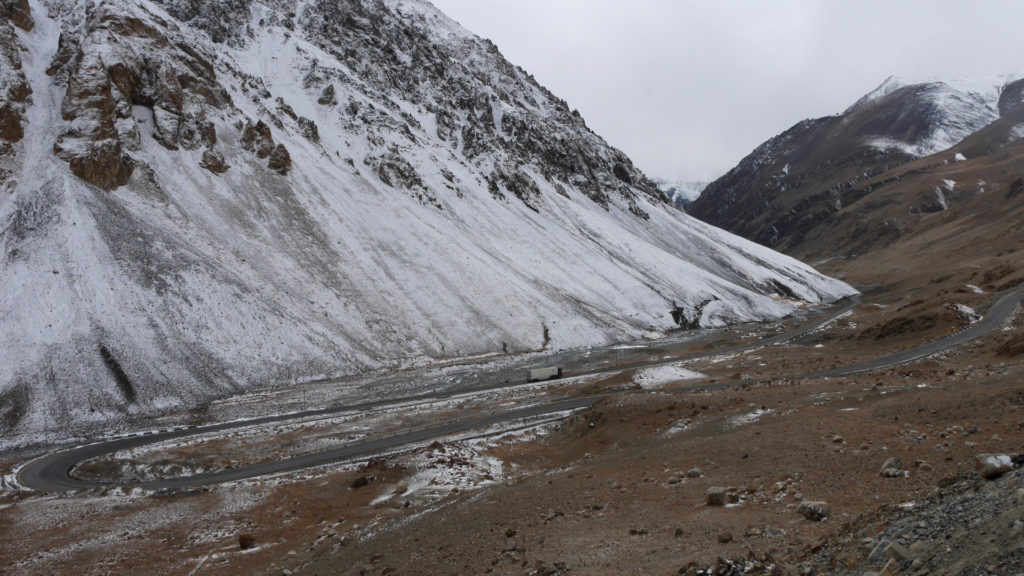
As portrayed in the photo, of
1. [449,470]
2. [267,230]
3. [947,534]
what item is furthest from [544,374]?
[947,534]

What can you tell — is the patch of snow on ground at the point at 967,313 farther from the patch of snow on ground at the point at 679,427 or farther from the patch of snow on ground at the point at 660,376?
the patch of snow on ground at the point at 679,427

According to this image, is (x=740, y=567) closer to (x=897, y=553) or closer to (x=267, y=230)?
(x=897, y=553)

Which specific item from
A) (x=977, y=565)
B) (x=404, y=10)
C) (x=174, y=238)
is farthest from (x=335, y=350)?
(x=404, y=10)

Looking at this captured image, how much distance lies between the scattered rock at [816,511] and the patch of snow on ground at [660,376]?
32.0 m

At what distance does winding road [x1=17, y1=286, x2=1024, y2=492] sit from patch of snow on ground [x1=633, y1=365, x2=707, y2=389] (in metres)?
1.85

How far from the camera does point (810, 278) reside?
132m

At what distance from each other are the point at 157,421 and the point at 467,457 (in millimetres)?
32114

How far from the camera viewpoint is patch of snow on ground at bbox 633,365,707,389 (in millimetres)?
45125

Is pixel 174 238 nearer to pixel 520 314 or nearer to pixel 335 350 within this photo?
pixel 335 350

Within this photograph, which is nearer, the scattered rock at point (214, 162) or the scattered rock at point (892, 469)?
the scattered rock at point (892, 469)

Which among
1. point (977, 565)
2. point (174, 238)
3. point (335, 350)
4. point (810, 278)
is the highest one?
point (810, 278)

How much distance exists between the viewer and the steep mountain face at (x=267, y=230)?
54.7m

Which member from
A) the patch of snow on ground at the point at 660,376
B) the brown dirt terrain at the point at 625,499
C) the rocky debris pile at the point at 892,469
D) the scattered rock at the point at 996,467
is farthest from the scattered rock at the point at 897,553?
the patch of snow on ground at the point at 660,376

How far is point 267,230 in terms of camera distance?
76.6 meters
